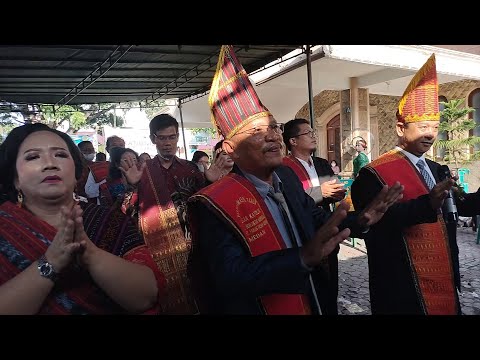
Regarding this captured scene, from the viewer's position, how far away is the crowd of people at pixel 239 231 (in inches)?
50.2

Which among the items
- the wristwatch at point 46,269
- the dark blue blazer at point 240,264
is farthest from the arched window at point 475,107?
the wristwatch at point 46,269

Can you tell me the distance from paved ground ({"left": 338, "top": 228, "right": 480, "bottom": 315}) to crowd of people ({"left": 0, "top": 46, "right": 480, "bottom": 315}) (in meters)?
1.54

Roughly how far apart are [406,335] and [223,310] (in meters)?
0.77

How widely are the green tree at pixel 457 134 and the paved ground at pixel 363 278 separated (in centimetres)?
258

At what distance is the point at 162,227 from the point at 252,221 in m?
1.67

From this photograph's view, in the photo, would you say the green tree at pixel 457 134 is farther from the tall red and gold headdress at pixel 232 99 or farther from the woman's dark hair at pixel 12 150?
the woman's dark hair at pixel 12 150

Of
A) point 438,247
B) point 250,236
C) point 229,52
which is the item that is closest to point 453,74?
point 438,247

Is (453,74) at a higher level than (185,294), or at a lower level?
higher

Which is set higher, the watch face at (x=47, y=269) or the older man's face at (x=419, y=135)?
the older man's face at (x=419, y=135)

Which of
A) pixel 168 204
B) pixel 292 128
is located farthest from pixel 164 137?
pixel 292 128

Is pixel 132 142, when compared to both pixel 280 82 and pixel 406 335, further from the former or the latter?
pixel 406 335

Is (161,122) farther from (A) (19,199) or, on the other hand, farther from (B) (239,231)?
(B) (239,231)

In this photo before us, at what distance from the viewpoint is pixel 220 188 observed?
1.61 m

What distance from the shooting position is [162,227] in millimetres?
3064
